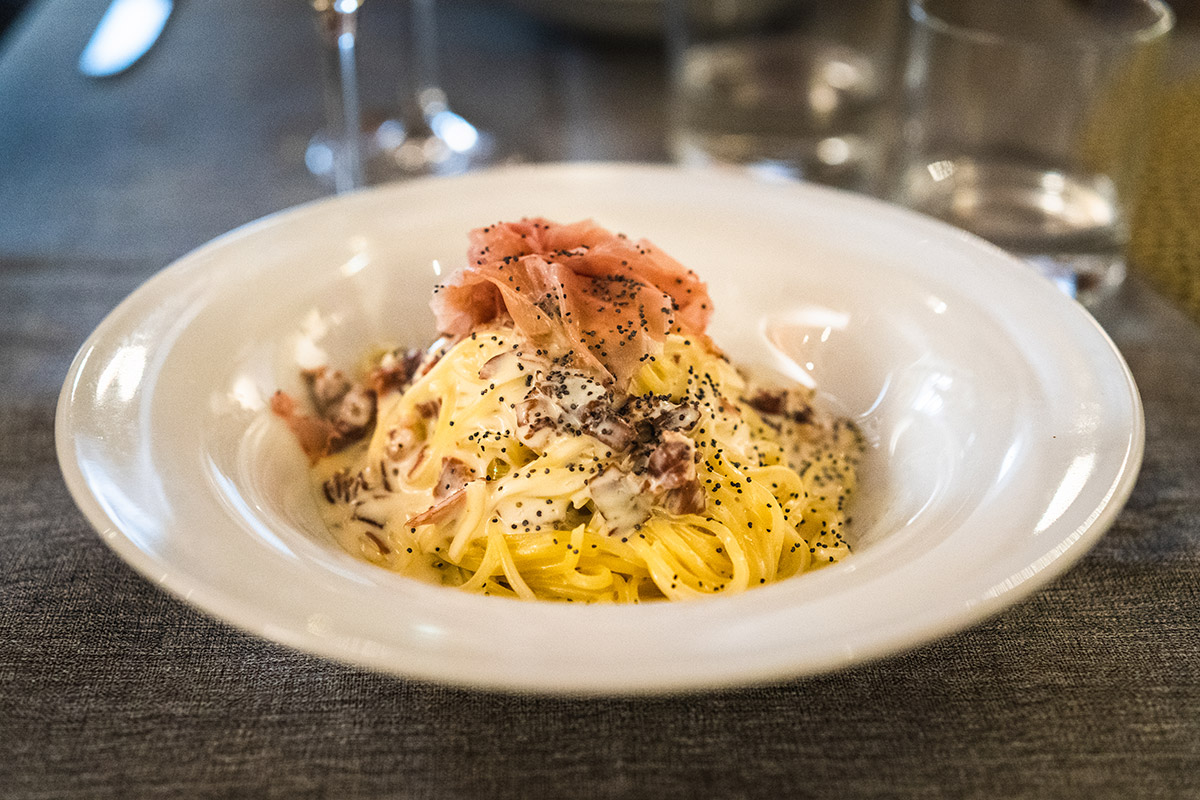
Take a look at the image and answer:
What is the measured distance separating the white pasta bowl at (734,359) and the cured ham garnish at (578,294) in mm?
314

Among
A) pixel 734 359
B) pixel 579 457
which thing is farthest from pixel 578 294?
pixel 734 359

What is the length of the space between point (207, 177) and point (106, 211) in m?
0.32

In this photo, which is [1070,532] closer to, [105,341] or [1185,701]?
[1185,701]

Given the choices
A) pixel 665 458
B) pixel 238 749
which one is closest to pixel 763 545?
pixel 665 458

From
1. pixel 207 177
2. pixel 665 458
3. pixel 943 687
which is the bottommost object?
pixel 207 177

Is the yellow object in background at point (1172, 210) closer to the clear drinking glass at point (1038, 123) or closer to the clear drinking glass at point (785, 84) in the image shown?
the clear drinking glass at point (1038, 123)

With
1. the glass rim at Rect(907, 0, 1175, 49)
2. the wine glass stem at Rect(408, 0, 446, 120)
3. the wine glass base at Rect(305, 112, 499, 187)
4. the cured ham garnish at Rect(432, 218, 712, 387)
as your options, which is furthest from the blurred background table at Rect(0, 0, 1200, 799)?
the wine glass stem at Rect(408, 0, 446, 120)

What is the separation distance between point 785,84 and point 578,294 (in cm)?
223

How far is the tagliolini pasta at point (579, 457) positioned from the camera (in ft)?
4.95

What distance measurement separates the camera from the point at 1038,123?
2717mm

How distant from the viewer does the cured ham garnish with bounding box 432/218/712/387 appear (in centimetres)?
159

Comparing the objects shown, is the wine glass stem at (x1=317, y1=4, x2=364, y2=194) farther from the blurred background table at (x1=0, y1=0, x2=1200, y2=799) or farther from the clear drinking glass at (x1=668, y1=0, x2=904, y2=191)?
the clear drinking glass at (x1=668, y1=0, x2=904, y2=191)

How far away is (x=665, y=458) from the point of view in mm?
1466

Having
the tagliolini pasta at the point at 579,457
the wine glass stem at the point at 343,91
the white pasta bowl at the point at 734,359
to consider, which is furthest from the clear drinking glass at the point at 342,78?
the tagliolini pasta at the point at 579,457
